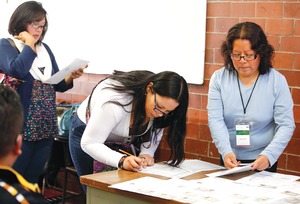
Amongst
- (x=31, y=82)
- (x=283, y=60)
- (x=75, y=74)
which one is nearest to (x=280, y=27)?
(x=283, y=60)

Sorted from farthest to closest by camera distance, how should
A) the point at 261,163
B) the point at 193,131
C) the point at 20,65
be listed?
1. the point at 193,131
2. the point at 20,65
3. the point at 261,163

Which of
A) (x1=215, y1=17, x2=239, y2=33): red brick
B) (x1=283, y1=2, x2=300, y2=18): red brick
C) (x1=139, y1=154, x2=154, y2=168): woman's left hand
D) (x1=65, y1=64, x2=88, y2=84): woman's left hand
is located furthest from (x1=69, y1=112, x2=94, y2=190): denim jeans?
(x1=283, y1=2, x2=300, y2=18): red brick

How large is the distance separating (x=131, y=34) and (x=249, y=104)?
1468mm

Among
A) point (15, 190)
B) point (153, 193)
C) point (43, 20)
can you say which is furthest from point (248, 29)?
point (15, 190)

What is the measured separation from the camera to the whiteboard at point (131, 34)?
10.3ft

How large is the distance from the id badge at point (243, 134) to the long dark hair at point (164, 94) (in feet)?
0.90

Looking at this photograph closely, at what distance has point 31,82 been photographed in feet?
8.95

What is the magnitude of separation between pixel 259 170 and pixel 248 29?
69cm

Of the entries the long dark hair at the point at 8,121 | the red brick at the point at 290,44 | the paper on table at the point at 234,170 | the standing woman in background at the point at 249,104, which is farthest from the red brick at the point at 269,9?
the long dark hair at the point at 8,121

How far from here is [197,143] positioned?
323 centimetres

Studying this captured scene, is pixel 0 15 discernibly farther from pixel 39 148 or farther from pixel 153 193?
pixel 153 193

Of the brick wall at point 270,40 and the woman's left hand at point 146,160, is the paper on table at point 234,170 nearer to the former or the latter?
the woman's left hand at point 146,160

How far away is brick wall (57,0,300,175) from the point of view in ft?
9.12

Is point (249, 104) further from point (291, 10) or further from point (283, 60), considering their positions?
point (291, 10)
